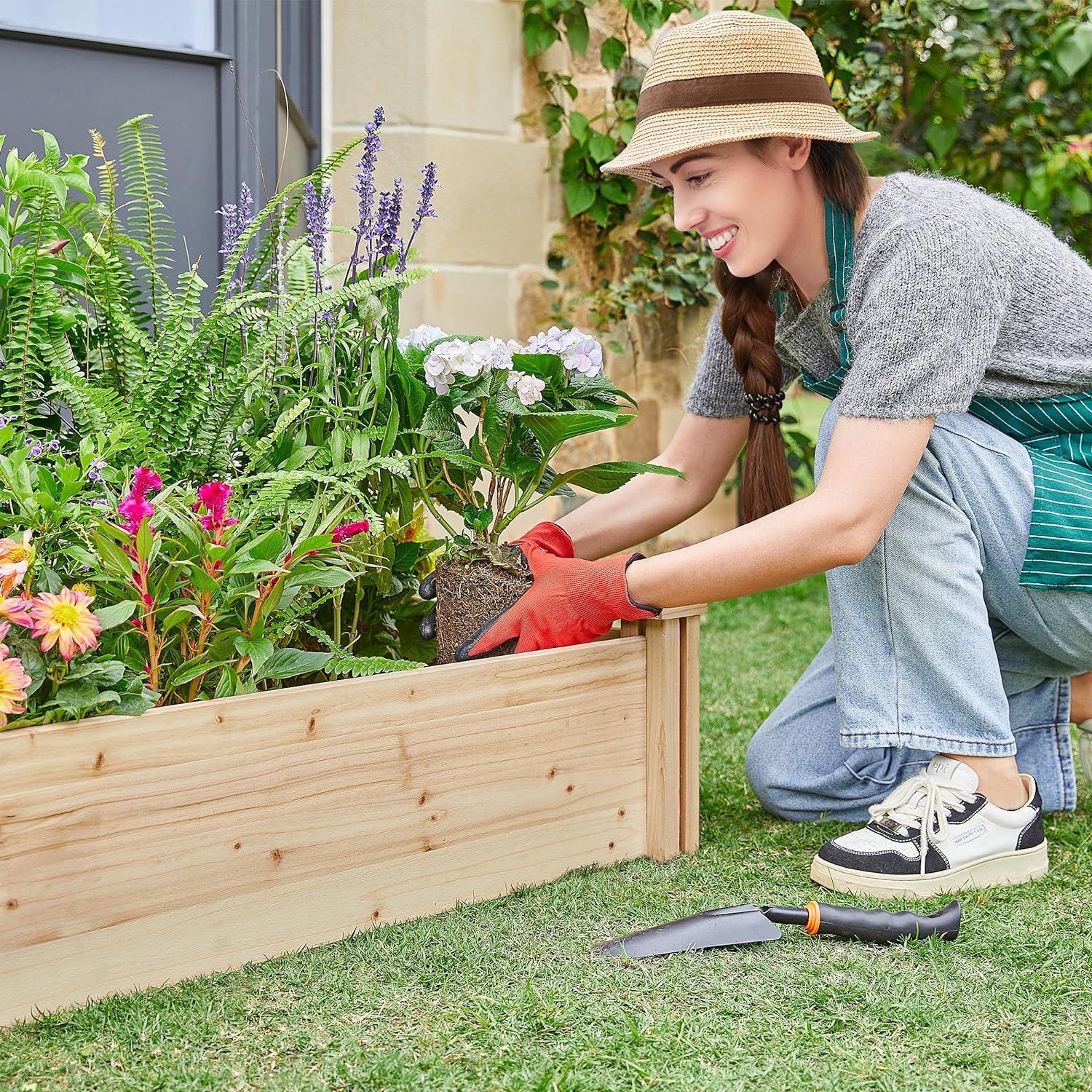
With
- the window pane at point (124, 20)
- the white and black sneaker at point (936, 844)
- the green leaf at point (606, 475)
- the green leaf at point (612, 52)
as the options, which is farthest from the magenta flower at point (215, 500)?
the green leaf at point (612, 52)

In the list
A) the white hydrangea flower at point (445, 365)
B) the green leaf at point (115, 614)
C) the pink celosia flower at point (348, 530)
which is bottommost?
the green leaf at point (115, 614)

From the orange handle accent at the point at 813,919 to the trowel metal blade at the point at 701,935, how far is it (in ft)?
0.12

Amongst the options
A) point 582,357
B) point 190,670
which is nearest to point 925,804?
point 582,357

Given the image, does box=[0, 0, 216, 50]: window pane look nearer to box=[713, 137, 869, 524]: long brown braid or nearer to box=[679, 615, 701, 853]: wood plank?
box=[713, 137, 869, 524]: long brown braid

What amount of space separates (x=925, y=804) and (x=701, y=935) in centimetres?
Result: 44

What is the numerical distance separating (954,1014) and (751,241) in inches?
39.2

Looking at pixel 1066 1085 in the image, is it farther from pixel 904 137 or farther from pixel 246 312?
pixel 904 137

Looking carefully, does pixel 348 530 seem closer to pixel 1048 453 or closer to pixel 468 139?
pixel 1048 453

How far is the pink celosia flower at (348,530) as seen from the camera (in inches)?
57.4

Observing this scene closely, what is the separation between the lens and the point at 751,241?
1.65m

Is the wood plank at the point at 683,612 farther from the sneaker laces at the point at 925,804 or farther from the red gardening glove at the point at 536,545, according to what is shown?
the sneaker laces at the point at 925,804

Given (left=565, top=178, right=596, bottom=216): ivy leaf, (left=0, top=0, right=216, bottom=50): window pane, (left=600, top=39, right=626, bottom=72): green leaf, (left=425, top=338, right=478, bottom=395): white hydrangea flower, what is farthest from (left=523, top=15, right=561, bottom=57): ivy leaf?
(left=425, top=338, right=478, bottom=395): white hydrangea flower

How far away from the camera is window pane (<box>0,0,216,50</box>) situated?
2.25 metres

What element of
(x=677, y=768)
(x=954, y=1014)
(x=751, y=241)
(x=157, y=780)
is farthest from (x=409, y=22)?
(x=954, y=1014)
